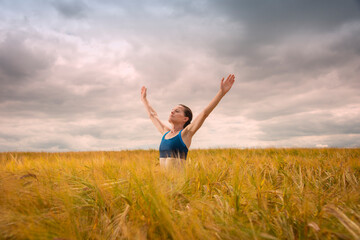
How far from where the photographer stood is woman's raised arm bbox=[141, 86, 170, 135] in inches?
206

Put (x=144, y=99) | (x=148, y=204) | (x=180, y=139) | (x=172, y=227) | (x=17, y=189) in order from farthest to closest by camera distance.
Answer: (x=144, y=99) → (x=180, y=139) → (x=17, y=189) → (x=148, y=204) → (x=172, y=227)

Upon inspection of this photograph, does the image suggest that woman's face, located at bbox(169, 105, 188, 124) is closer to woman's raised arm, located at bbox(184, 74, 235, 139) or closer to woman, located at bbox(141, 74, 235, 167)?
woman, located at bbox(141, 74, 235, 167)

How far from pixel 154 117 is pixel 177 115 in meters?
1.09

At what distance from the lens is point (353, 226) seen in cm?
125

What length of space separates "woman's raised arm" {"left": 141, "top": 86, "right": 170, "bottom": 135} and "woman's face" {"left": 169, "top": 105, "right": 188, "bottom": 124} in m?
0.72

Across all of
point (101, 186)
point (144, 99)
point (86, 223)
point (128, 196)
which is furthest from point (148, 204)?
point (144, 99)

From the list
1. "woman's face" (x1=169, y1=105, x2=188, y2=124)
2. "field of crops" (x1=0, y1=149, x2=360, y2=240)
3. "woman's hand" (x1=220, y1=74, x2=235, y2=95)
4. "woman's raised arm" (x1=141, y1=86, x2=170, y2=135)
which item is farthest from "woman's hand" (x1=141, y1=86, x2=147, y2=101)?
"field of crops" (x1=0, y1=149, x2=360, y2=240)

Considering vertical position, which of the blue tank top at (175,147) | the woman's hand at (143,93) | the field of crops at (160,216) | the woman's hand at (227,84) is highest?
the woman's hand at (143,93)

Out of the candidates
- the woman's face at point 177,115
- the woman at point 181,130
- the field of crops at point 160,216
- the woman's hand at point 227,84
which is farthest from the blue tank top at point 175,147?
the field of crops at point 160,216

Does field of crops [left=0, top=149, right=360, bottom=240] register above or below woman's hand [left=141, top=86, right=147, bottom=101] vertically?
below

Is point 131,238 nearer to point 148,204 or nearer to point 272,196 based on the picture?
point 148,204

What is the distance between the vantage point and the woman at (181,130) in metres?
3.75

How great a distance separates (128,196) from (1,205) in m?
0.99

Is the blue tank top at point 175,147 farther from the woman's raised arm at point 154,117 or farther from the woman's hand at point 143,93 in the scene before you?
the woman's hand at point 143,93
